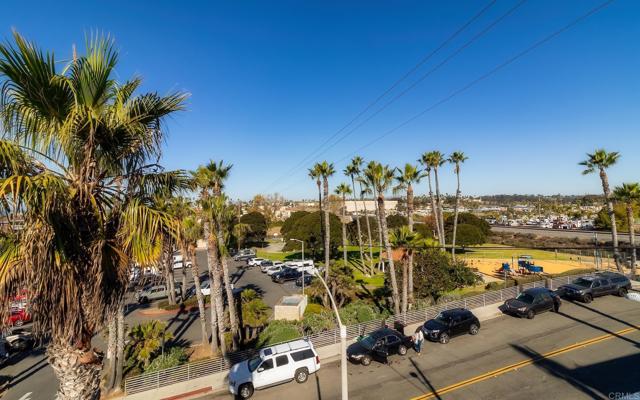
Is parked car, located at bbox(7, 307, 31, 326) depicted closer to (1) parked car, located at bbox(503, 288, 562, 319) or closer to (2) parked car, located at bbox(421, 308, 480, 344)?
(2) parked car, located at bbox(421, 308, 480, 344)

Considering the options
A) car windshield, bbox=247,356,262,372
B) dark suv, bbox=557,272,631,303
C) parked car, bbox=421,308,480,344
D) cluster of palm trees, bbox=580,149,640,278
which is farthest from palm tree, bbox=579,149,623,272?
car windshield, bbox=247,356,262,372

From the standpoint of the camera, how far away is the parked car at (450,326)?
66.1 feet

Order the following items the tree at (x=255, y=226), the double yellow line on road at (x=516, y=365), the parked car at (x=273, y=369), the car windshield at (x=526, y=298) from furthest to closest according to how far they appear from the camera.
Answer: the tree at (x=255, y=226), the car windshield at (x=526, y=298), the parked car at (x=273, y=369), the double yellow line on road at (x=516, y=365)

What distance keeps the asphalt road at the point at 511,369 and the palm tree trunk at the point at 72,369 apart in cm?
1299

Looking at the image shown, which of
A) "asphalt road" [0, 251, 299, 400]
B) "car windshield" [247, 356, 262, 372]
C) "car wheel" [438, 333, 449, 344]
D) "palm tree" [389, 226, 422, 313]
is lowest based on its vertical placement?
"asphalt road" [0, 251, 299, 400]

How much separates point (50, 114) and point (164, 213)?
2.11 m

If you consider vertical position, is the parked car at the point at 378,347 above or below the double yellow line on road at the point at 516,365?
above

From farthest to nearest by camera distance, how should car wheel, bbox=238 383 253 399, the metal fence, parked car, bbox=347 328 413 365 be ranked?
parked car, bbox=347 328 413 365 → the metal fence → car wheel, bbox=238 383 253 399

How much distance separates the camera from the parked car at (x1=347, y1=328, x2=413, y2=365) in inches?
707

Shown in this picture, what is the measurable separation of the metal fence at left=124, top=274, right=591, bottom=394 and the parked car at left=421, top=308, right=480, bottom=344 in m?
2.54

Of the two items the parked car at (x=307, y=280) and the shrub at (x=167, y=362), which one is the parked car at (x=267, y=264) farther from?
the shrub at (x=167, y=362)

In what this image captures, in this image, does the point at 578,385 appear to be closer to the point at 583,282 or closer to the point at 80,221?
the point at 583,282

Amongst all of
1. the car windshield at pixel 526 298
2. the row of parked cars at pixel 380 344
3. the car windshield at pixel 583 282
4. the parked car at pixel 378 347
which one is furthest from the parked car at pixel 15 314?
the car windshield at pixel 583 282

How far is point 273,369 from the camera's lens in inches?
637
